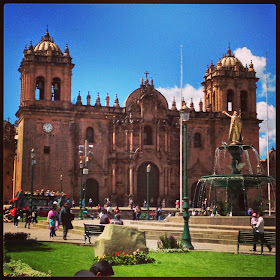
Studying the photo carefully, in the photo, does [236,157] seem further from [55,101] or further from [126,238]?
[55,101]

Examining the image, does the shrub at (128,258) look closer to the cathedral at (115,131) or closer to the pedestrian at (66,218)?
the pedestrian at (66,218)

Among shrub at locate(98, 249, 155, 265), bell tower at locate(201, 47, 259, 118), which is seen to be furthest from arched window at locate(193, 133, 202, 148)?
shrub at locate(98, 249, 155, 265)

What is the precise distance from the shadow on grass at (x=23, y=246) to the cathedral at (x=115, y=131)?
84.9 feet

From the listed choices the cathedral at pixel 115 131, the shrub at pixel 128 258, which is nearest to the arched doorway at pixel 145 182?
the cathedral at pixel 115 131

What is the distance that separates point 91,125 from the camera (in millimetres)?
42062

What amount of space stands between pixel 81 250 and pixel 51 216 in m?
4.68

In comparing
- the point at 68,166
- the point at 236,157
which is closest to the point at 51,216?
the point at 236,157

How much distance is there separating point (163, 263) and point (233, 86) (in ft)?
112

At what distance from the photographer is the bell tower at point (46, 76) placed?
39.8 m

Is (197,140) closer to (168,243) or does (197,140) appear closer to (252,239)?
(252,239)

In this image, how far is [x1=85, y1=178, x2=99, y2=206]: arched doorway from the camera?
41.4 metres

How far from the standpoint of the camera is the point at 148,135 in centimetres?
4403

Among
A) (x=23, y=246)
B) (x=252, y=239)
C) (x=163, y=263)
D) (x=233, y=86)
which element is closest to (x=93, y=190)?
(x=233, y=86)

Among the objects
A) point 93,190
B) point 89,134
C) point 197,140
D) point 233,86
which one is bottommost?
point 93,190
